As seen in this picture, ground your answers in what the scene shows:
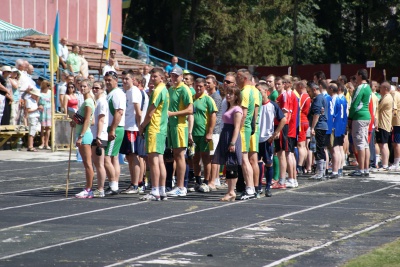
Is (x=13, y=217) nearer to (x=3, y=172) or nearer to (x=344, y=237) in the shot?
(x=344, y=237)

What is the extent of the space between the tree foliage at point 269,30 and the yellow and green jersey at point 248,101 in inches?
1342

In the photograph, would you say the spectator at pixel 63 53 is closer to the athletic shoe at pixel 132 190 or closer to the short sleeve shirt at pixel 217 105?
the short sleeve shirt at pixel 217 105

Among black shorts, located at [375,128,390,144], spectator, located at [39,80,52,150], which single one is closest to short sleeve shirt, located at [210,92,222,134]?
black shorts, located at [375,128,390,144]

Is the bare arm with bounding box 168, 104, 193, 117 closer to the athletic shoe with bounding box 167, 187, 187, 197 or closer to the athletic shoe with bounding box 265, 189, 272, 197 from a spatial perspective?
the athletic shoe with bounding box 167, 187, 187, 197

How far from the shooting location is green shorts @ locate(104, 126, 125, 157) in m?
15.2

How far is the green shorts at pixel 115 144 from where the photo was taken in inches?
598

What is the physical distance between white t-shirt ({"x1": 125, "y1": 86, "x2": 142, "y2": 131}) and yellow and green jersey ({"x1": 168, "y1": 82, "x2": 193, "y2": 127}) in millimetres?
521

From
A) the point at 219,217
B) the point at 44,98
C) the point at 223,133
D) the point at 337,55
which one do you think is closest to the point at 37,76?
the point at 44,98

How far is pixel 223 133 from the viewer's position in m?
14.9

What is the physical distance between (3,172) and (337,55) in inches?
1594

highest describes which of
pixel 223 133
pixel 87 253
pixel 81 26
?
pixel 81 26

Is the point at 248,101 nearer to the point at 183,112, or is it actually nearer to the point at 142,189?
the point at 183,112

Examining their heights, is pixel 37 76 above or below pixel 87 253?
above

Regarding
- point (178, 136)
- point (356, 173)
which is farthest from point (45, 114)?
point (178, 136)
